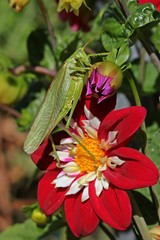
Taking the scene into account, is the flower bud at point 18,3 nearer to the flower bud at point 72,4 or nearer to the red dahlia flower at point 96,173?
the flower bud at point 72,4

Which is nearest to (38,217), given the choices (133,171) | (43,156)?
(43,156)

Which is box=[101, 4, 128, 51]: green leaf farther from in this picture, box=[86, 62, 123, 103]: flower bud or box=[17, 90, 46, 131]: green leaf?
box=[17, 90, 46, 131]: green leaf

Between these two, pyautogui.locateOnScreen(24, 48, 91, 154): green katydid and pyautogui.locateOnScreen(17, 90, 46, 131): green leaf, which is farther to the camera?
pyautogui.locateOnScreen(17, 90, 46, 131): green leaf

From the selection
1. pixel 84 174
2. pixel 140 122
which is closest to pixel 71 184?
pixel 84 174

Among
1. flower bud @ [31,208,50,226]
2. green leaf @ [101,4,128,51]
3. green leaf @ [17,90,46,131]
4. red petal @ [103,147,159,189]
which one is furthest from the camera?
green leaf @ [17,90,46,131]

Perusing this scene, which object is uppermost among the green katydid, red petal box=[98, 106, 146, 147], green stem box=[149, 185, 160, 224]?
the green katydid

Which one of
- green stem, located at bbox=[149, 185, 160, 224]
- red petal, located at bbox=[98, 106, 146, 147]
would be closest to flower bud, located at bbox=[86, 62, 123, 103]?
red petal, located at bbox=[98, 106, 146, 147]

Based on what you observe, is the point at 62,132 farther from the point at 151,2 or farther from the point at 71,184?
the point at 151,2
